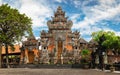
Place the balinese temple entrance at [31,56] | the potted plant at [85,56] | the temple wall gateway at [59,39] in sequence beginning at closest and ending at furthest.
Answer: the potted plant at [85,56] → the temple wall gateway at [59,39] → the balinese temple entrance at [31,56]

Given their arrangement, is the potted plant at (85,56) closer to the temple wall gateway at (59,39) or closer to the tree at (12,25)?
the temple wall gateway at (59,39)

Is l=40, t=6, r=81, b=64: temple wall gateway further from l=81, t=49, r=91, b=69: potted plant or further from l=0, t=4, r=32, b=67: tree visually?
l=0, t=4, r=32, b=67: tree

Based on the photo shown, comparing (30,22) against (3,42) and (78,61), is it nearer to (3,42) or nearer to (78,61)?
(3,42)

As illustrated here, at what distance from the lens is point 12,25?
4981cm

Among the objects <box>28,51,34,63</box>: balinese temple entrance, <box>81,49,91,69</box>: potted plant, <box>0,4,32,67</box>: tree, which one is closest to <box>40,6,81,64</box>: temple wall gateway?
<box>81,49,91,69</box>: potted plant

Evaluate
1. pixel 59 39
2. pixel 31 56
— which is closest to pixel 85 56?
pixel 59 39

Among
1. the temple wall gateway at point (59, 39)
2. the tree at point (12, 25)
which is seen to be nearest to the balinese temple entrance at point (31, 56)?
the temple wall gateway at point (59, 39)

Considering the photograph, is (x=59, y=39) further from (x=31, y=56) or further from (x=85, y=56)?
(x=85, y=56)

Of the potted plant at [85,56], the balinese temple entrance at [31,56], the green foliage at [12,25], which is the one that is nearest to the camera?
the green foliage at [12,25]

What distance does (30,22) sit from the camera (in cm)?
5138

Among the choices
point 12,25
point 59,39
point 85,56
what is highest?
point 12,25

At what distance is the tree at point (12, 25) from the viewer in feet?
160

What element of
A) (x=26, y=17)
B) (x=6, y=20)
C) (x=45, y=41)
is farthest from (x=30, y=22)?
(x=45, y=41)

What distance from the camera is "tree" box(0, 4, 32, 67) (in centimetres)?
4869
